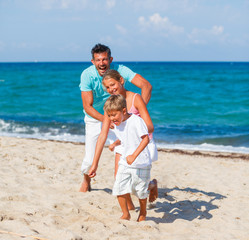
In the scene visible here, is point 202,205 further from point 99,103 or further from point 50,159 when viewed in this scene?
point 50,159

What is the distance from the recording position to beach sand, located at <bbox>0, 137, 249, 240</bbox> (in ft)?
12.7

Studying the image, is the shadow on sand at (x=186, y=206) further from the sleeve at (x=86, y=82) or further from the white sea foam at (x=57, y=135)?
the white sea foam at (x=57, y=135)

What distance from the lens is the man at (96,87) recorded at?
4617 mm

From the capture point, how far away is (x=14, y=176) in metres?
5.77

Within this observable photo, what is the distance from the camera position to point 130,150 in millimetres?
3838

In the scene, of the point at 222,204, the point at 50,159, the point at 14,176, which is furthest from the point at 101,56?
the point at 50,159

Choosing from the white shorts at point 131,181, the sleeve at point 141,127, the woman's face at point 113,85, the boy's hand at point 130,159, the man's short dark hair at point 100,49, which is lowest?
the white shorts at point 131,181

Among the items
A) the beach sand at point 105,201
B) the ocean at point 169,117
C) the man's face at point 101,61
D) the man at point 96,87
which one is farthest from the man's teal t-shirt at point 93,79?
the ocean at point 169,117

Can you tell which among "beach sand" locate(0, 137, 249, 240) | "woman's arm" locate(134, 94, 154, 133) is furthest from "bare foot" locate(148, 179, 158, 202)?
"woman's arm" locate(134, 94, 154, 133)

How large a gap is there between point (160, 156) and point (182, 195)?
10.9 feet

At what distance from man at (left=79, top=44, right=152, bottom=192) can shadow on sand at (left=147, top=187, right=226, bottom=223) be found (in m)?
1.28

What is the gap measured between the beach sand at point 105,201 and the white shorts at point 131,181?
388 mm

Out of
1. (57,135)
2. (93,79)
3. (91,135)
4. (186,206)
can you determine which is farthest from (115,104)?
A: (57,135)

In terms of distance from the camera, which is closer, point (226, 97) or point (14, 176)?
point (14, 176)
